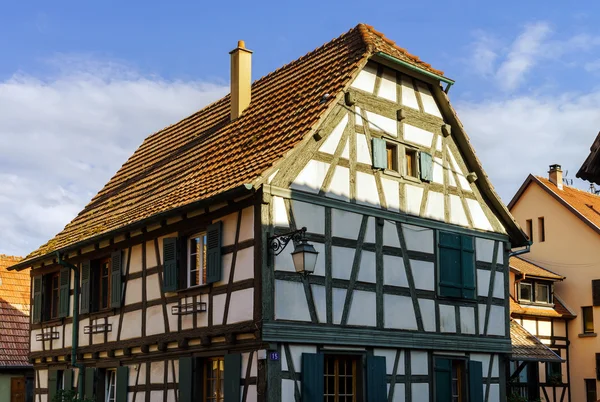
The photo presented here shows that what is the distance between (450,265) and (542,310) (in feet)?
55.7

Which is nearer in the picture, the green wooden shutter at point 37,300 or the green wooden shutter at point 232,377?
the green wooden shutter at point 232,377

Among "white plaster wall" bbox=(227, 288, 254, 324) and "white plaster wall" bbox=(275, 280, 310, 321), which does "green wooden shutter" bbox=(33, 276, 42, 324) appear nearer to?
"white plaster wall" bbox=(227, 288, 254, 324)

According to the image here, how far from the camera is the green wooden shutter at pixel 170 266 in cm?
1717

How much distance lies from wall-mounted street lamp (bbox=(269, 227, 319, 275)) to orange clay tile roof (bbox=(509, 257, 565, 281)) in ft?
63.4

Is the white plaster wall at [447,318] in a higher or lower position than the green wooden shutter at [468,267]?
lower

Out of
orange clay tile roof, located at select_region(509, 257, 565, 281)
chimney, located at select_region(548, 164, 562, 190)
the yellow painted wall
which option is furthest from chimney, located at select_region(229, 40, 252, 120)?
chimney, located at select_region(548, 164, 562, 190)

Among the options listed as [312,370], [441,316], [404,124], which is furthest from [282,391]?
[404,124]

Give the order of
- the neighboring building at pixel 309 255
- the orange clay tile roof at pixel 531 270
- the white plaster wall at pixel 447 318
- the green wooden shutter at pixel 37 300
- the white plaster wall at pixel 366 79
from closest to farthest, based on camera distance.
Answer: the neighboring building at pixel 309 255, the white plaster wall at pixel 366 79, the white plaster wall at pixel 447 318, the green wooden shutter at pixel 37 300, the orange clay tile roof at pixel 531 270

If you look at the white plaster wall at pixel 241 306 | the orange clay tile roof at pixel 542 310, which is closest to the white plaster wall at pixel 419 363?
the white plaster wall at pixel 241 306

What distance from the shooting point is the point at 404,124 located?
61.3 ft

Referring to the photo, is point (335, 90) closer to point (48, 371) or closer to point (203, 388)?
point (203, 388)

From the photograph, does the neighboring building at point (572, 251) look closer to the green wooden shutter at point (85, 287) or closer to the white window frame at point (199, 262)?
the green wooden shutter at point (85, 287)

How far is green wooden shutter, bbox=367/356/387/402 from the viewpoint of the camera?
16.6 meters

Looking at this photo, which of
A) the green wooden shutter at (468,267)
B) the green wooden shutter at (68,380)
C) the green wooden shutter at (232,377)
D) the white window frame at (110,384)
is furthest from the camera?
the green wooden shutter at (68,380)
